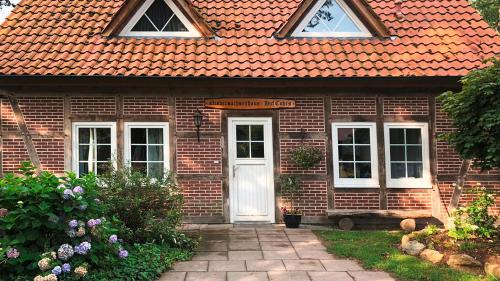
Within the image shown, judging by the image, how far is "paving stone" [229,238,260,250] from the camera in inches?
254

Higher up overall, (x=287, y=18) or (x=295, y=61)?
(x=287, y=18)

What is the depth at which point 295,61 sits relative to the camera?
8.66 m

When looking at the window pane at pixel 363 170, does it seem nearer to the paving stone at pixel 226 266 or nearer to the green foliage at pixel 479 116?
the green foliage at pixel 479 116

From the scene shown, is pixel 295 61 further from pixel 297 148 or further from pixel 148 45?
pixel 148 45

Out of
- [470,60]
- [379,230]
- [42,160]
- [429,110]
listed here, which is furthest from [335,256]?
[42,160]

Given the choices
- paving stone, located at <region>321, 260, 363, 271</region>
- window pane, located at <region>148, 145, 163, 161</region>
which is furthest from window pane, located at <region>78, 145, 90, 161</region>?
paving stone, located at <region>321, 260, 363, 271</region>

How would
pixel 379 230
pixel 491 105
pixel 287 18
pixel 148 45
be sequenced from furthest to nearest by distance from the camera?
1. pixel 287 18
2. pixel 148 45
3. pixel 379 230
4. pixel 491 105

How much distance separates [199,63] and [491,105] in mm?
Result: 5304

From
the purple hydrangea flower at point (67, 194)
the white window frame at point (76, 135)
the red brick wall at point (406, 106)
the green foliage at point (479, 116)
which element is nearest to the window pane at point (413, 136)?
the red brick wall at point (406, 106)

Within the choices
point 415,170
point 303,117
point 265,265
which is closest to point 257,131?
point 303,117

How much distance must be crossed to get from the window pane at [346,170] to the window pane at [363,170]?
0.13 meters

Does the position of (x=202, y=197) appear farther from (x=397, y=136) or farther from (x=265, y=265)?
(x=397, y=136)

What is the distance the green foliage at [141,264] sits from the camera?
4746 mm

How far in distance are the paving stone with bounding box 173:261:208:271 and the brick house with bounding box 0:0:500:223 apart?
Result: 2.85m
